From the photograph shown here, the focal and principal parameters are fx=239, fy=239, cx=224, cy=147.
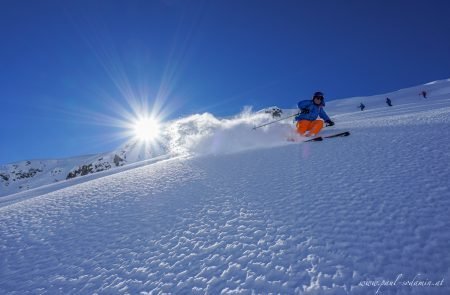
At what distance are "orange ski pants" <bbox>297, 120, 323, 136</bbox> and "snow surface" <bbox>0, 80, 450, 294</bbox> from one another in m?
3.11

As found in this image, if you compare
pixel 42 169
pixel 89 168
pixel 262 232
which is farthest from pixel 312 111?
pixel 42 169

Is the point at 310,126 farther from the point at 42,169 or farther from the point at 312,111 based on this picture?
the point at 42,169

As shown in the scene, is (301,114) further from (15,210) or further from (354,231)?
(15,210)

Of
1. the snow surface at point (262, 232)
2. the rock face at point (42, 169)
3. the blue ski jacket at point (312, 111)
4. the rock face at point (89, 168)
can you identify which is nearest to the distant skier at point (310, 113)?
the blue ski jacket at point (312, 111)

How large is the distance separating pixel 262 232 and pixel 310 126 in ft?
21.2

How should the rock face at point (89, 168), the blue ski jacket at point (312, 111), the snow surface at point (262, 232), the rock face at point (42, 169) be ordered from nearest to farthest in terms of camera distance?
the snow surface at point (262, 232)
the blue ski jacket at point (312, 111)
the rock face at point (89, 168)
the rock face at point (42, 169)

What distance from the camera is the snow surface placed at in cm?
Result: 168

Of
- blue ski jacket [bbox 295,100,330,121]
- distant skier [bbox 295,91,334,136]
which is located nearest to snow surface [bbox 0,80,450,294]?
distant skier [bbox 295,91,334,136]

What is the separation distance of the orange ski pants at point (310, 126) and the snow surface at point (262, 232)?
3106 millimetres

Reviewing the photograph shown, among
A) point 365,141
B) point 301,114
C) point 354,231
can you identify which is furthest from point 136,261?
point 301,114

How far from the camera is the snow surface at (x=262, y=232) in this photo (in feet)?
5.50

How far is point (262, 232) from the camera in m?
2.34

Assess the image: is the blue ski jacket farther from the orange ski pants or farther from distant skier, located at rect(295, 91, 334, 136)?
the orange ski pants

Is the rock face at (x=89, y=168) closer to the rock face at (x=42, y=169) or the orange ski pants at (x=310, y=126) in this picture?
the rock face at (x=42, y=169)
